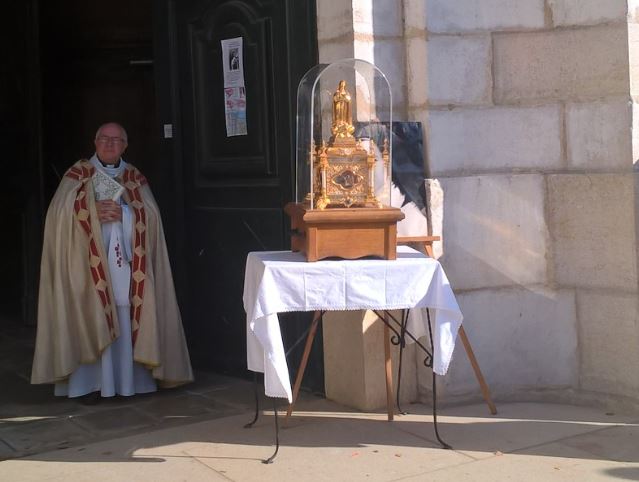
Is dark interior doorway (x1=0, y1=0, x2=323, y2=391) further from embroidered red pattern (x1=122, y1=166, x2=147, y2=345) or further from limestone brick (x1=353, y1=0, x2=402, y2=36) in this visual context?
embroidered red pattern (x1=122, y1=166, x2=147, y2=345)

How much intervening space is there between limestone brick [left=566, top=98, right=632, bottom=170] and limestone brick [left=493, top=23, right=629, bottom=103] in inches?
3.6

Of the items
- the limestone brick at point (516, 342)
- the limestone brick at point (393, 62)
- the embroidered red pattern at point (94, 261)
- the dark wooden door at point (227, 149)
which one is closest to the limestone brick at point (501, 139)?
the limestone brick at point (393, 62)

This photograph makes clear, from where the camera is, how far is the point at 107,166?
6.32 m

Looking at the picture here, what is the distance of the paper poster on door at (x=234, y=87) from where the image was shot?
6402mm

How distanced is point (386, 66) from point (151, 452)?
256cm

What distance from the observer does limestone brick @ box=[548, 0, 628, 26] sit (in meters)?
5.54

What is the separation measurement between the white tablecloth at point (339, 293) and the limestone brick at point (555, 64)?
161 centimetres

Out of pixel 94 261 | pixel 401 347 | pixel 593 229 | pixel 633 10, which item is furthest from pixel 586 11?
pixel 94 261

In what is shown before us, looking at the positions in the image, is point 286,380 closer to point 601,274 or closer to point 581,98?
point 601,274

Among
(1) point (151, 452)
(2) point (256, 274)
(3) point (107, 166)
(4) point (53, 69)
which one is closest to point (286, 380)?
(2) point (256, 274)

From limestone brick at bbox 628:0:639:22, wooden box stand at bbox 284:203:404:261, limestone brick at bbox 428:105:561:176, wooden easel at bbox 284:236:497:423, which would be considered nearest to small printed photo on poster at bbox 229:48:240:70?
limestone brick at bbox 428:105:561:176

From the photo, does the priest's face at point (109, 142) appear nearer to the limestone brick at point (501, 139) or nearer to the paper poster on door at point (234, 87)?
the paper poster on door at point (234, 87)

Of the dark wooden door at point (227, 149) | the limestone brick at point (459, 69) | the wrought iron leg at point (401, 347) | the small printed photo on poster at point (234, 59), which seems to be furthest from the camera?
the small printed photo on poster at point (234, 59)

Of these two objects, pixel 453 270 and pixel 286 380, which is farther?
pixel 453 270
